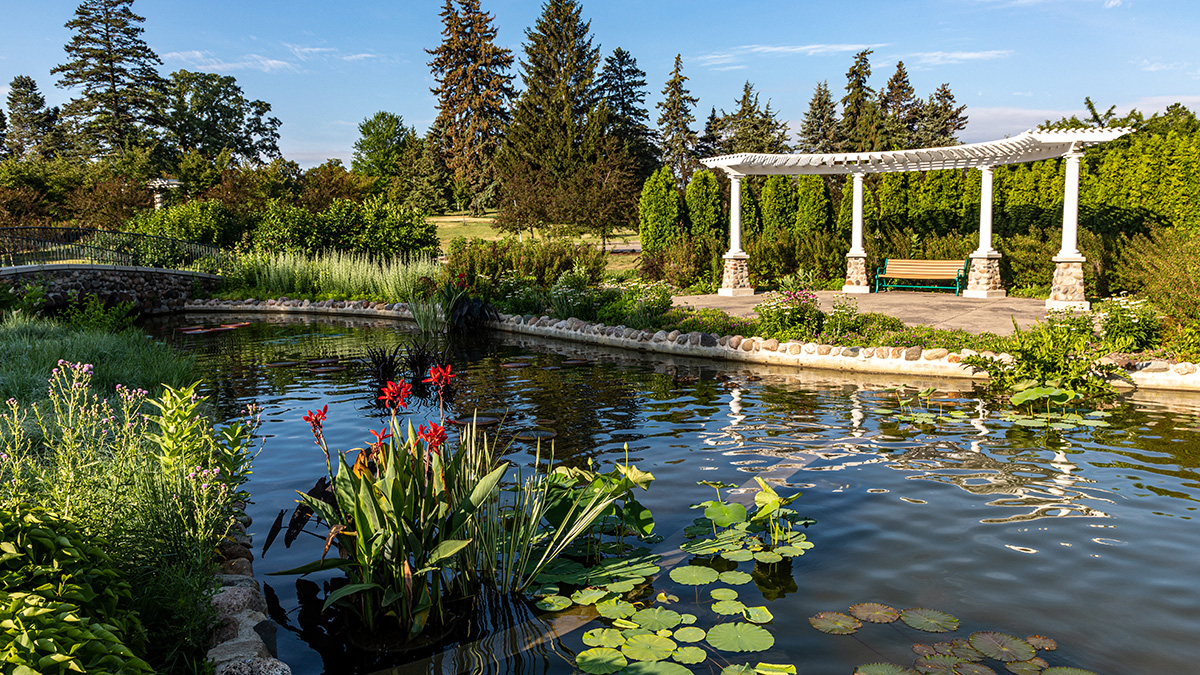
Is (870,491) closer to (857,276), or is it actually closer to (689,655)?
(689,655)

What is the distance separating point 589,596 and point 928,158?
15.9 m

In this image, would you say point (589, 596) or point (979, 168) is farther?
point (979, 168)

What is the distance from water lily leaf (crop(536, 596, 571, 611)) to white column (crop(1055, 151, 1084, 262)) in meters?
12.9

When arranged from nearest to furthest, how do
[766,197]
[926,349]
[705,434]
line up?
1. [705,434]
2. [926,349]
3. [766,197]

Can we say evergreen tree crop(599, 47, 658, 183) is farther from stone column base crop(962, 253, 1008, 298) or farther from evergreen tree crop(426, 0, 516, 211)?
stone column base crop(962, 253, 1008, 298)

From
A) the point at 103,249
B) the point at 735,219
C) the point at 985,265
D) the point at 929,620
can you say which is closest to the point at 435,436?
the point at 929,620

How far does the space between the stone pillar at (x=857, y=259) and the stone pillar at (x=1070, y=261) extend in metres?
4.15

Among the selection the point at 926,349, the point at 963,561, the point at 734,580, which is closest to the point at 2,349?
the point at 734,580

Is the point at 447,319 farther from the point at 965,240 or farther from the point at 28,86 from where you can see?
the point at 28,86

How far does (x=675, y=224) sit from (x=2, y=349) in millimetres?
16247

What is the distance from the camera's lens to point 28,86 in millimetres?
60812

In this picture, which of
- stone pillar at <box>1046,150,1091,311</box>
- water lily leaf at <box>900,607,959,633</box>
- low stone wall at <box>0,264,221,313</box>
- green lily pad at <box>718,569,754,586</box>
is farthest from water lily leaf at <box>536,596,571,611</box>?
low stone wall at <box>0,264,221,313</box>

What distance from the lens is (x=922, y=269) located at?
16406 millimetres

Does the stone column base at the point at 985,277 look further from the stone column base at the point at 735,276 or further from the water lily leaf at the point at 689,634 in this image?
the water lily leaf at the point at 689,634
